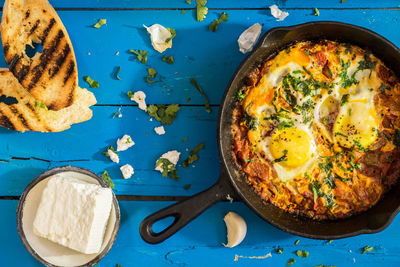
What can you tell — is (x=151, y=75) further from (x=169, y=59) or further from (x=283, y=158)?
(x=283, y=158)

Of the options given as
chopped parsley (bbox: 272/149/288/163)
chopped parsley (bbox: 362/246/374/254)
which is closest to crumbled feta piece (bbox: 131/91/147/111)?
chopped parsley (bbox: 272/149/288/163)

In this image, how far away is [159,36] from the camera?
2986 millimetres

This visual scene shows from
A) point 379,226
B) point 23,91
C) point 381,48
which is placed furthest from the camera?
point 23,91

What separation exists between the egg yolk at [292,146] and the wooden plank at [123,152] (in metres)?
0.54

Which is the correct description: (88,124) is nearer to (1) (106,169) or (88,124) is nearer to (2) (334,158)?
(1) (106,169)

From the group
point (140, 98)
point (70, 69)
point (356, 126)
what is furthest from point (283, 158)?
point (70, 69)

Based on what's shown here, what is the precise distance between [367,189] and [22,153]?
2583 millimetres

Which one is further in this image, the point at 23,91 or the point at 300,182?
the point at 23,91

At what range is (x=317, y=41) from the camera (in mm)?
2744

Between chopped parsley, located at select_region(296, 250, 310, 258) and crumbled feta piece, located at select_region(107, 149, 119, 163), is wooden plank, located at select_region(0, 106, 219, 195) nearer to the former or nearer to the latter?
crumbled feta piece, located at select_region(107, 149, 119, 163)

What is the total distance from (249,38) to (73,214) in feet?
5.92

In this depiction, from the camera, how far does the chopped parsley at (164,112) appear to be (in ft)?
9.76

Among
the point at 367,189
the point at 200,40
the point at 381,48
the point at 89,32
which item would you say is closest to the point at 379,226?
the point at 367,189

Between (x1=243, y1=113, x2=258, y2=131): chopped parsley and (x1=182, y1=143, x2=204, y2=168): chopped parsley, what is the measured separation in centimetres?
46
